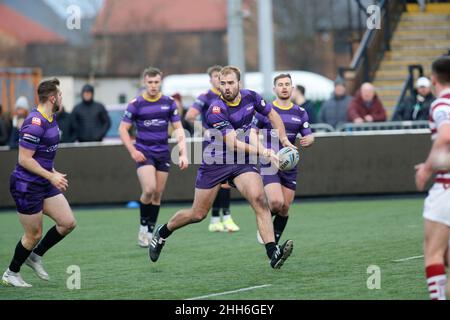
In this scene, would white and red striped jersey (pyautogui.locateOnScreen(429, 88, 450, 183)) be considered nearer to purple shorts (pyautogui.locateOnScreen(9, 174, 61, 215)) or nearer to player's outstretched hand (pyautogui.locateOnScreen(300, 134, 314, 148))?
purple shorts (pyautogui.locateOnScreen(9, 174, 61, 215))

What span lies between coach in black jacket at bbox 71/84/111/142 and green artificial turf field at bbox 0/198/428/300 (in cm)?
325

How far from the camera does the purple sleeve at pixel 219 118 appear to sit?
11109mm

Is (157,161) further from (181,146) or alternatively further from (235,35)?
(235,35)

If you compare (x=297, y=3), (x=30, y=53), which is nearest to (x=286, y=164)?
(x=297, y=3)

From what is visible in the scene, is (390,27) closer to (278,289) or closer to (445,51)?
(445,51)

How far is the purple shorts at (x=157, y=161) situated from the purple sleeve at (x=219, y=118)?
3210 millimetres

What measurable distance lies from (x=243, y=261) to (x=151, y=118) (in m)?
3.04

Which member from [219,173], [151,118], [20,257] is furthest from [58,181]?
[151,118]

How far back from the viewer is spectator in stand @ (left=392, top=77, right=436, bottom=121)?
19.8 meters

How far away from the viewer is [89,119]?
2116 cm

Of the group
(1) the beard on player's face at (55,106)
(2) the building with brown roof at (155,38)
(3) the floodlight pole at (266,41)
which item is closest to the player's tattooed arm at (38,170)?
(1) the beard on player's face at (55,106)

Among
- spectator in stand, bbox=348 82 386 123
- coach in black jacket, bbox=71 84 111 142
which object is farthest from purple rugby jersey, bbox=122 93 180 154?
spectator in stand, bbox=348 82 386 123

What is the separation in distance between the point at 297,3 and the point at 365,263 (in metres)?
58.0
